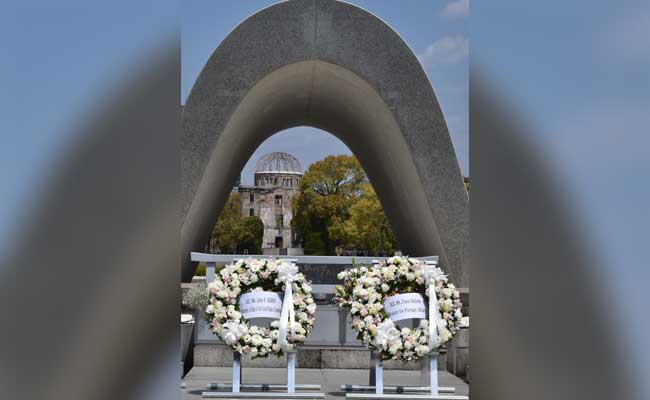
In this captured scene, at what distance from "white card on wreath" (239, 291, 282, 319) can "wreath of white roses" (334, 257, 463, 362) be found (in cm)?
82

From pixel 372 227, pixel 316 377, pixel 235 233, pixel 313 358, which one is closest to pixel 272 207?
pixel 235 233

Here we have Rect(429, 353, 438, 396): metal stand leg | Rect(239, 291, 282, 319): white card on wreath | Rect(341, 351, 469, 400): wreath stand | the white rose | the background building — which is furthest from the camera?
the background building

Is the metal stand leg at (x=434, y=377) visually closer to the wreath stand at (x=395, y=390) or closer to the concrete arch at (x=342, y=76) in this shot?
the wreath stand at (x=395, y=390)

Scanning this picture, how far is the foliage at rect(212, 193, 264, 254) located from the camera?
5916 centimetres

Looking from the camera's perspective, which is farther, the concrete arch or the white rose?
the concrete arch

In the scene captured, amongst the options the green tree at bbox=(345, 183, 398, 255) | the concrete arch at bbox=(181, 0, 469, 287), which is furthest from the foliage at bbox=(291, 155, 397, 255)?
the concrete arch at bbox=(181, 0, 469, 287)

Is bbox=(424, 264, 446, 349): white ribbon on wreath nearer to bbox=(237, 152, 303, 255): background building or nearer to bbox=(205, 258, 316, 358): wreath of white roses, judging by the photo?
bbox=(205, 258, 316, 358): wreath of white roses

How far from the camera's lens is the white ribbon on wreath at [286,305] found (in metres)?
8.43

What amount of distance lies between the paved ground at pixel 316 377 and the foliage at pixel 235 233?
46936mm

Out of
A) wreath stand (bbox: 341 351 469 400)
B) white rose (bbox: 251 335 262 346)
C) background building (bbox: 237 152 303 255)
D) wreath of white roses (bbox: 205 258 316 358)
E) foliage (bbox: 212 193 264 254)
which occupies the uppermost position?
background building (bbox: 237 152 303 255)

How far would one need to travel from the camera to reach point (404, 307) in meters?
8.59
